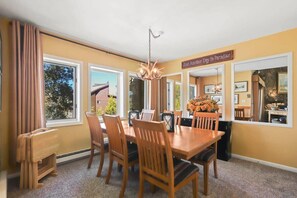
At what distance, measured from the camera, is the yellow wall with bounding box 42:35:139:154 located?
284cm

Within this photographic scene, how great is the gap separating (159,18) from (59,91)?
2.34 m

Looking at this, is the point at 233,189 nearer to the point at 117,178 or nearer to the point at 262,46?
the point at 117,178

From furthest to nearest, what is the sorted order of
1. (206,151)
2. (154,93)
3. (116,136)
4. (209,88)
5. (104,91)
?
(154,93), (209,88), (104,91), (206,151), (116,136)

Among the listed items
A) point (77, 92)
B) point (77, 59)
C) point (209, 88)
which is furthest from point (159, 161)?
point (209, 88)

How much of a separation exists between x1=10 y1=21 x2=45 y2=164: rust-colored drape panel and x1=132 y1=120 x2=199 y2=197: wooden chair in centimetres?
189

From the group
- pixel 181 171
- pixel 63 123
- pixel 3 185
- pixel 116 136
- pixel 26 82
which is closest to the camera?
pixel 181 171

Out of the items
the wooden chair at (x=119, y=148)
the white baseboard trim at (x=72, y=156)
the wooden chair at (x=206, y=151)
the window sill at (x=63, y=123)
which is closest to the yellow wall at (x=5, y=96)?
the window sill at (x=63, y=123)

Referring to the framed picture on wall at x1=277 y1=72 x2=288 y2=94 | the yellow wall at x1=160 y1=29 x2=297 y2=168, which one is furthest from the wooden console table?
the framed picture on wall at x1=277 y1=72 x2=288 y2=94

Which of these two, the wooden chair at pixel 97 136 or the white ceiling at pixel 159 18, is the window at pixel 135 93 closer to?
the white ceiling at pixel 159 18

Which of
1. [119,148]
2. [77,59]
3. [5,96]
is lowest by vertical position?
[119,148]

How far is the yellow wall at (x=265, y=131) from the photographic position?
2586mm

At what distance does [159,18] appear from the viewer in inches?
89.8

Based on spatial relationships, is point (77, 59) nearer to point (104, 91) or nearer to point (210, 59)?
point (104, 91)

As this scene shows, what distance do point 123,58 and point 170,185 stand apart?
333 centimetres
